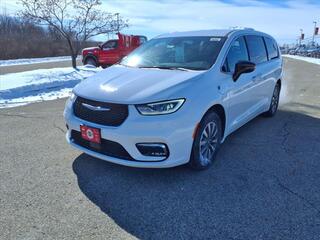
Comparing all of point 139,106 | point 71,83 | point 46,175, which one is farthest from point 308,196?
point 71,83

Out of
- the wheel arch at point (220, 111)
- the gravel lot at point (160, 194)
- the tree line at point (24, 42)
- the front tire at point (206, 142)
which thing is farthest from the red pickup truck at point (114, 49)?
the tree line at point (24, 42)

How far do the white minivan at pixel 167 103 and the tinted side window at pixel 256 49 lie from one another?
0.77ft

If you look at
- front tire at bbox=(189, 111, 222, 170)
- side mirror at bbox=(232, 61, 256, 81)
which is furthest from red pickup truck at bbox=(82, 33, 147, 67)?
front tire at bbox=(189, 111, 222, 170)

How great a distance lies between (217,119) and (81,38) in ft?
48.3

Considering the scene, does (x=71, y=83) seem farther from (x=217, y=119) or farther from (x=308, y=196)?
(x=308, y=196)

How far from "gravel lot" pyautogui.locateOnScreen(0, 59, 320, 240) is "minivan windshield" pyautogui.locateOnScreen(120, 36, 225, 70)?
1.37 metres

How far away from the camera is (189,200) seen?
10.7 ft

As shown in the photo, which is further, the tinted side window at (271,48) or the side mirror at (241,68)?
the tinted side window at (271,48)

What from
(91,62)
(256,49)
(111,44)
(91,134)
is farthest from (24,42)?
(91,134)

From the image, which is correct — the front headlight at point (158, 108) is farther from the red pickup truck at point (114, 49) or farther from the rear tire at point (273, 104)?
the red pickup truck at point (114, 49)

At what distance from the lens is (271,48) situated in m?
6.52

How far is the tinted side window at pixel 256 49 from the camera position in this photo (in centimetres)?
525

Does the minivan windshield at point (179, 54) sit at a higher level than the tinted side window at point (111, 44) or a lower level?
higher

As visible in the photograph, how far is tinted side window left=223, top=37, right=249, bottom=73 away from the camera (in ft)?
14.3
